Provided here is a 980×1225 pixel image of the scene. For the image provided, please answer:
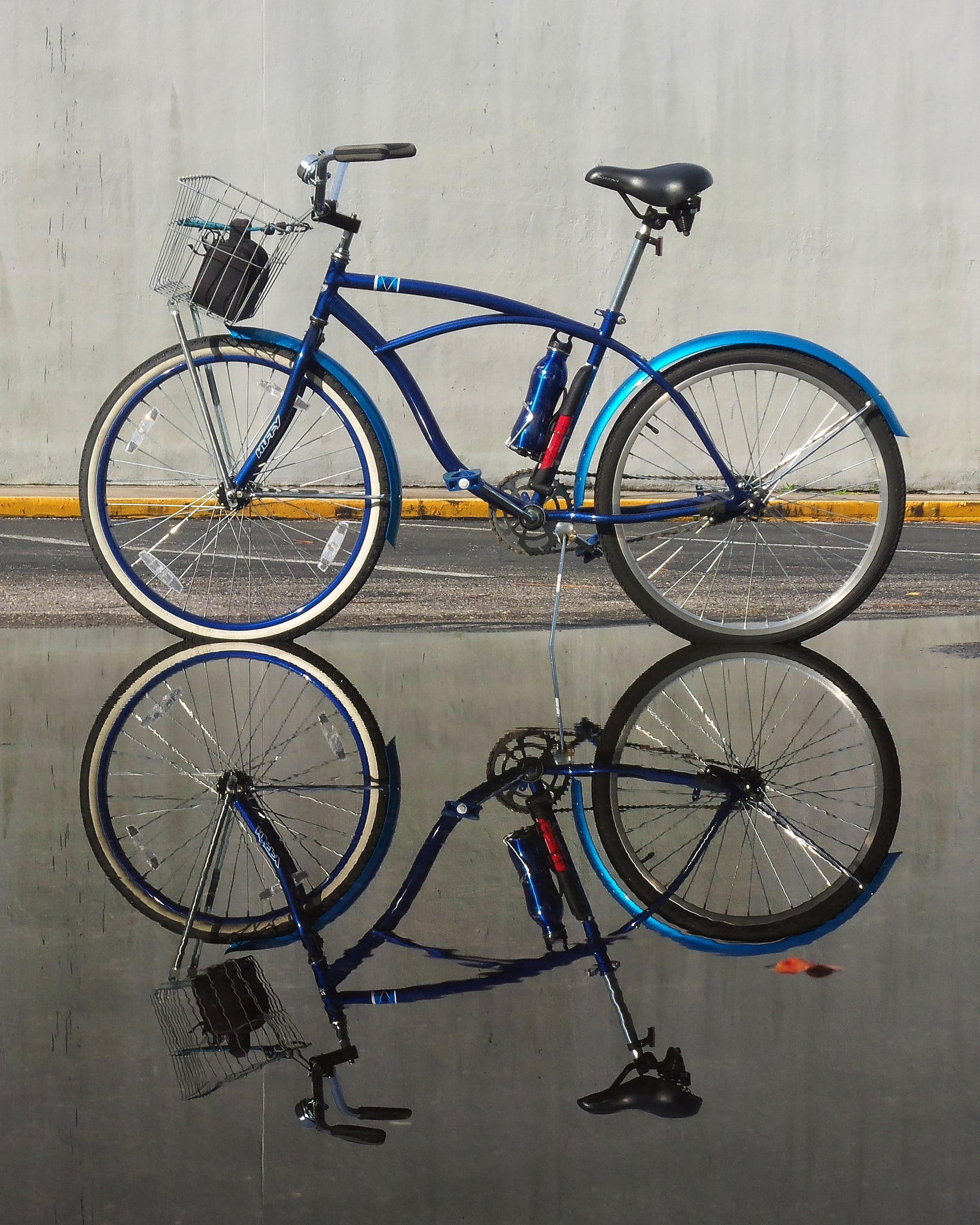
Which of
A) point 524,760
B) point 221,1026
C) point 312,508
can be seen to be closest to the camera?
point 221,1026

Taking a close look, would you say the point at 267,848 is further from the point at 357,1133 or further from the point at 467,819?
the point at 357,1133

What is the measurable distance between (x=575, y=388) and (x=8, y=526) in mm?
5797

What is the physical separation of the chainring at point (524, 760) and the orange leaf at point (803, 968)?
98 cm

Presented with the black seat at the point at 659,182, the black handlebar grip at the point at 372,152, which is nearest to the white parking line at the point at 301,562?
the black handlebar grip at the point at 372,152

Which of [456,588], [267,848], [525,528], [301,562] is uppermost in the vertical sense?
[525,528]

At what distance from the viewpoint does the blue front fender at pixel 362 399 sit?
4.98 metres

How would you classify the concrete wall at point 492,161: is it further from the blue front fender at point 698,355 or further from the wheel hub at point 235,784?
the wheel hub at point 235,784

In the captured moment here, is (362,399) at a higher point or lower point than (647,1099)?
higher

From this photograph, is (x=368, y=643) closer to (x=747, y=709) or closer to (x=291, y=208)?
(x=747, y=709)

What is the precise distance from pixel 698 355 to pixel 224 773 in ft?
6.88

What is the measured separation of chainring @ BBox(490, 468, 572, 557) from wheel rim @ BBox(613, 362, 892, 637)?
0.18 meters

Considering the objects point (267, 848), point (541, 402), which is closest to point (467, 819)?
point (267, 848)

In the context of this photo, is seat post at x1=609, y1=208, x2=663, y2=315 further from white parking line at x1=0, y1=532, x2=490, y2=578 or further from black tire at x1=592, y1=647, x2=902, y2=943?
white parking line at x1=0, y1=532, x2=490, y2=578

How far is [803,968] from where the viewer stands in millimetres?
2605
